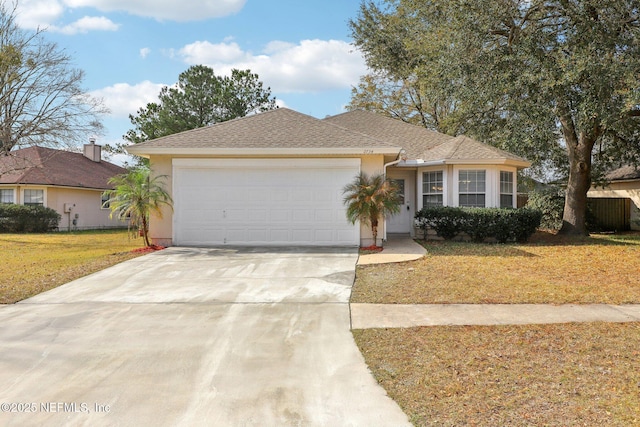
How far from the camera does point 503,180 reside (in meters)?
14.8

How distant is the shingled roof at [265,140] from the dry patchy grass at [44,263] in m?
3.26

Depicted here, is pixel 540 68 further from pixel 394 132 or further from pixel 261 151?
pixel 261 151

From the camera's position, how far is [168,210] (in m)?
12.7

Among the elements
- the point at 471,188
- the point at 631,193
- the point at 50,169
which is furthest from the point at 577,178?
the point at 50,169

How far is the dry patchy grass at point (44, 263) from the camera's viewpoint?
7926 mm

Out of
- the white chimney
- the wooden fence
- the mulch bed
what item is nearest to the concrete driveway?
the mulch bed

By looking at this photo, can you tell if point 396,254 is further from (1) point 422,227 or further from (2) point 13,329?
(2) point 13,329

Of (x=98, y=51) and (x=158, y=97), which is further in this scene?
(x=158, y=97)

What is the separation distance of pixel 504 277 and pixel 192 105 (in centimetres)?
2512

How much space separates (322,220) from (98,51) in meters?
8.59

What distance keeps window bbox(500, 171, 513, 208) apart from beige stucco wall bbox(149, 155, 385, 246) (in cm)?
474

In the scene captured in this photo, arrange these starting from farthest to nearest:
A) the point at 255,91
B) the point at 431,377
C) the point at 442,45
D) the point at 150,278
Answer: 1. the point at 255,91
2. the point at 442,45
3. the point at 150,278
4. the point at 431,377

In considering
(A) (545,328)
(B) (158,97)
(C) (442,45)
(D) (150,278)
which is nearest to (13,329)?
(D) (150,278)

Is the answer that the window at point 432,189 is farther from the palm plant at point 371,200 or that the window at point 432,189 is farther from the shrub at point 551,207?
the shrub at point 551,207
